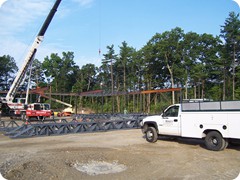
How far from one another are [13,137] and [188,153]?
10830 millimetres

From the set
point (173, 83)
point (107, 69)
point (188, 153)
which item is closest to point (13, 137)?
point (188, 153)

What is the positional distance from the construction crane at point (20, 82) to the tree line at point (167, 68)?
44.9ft

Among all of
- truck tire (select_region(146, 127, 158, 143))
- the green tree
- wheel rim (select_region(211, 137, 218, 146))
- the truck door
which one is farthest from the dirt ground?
the green tree

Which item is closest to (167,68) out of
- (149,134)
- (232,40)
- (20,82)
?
(232,40)

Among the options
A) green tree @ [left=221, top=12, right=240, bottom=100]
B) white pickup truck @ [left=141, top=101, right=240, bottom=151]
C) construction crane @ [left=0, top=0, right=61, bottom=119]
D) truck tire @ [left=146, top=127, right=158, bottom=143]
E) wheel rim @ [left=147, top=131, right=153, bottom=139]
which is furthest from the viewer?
green tree @ [left=221, top=12, right=240, bottom=100]

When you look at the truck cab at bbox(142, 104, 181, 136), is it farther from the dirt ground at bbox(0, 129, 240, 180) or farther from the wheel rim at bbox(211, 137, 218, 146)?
the wheel rim at bbox(211, 137, 218, 146)

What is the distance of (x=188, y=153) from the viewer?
11.1m

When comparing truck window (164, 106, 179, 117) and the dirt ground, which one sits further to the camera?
truck window (164, 106, 179, 117)

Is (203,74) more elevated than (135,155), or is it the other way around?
(203,74)

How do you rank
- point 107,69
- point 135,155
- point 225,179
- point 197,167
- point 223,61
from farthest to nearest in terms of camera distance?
point 107,69
point 223,61
point 135,155
point 197,167
point 225,179

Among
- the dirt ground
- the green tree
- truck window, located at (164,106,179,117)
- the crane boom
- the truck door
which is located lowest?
the dirt ground

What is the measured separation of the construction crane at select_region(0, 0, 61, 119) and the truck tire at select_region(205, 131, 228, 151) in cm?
1723

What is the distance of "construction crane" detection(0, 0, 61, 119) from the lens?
26.1m

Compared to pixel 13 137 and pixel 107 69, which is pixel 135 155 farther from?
pixel 107 69
